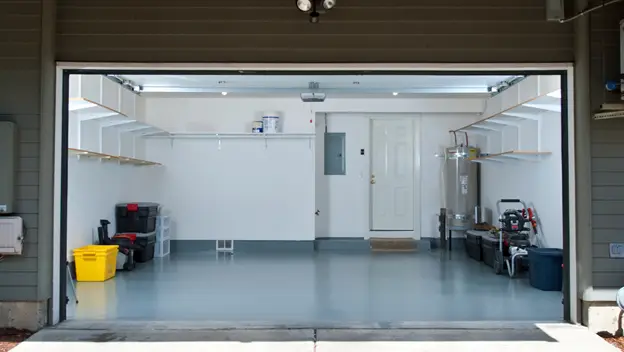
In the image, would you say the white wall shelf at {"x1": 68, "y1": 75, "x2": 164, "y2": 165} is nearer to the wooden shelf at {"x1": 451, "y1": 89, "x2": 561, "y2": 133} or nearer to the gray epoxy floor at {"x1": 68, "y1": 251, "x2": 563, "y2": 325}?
the gray epoxy floor at {"x1": 68, "y1": 251, "x2": 563, "y2": 325}

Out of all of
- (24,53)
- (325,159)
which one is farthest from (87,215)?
(325,159)

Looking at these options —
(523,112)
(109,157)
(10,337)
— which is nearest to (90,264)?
(109,157)

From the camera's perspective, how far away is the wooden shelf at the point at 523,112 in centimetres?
575

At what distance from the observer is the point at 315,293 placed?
17.8 ft

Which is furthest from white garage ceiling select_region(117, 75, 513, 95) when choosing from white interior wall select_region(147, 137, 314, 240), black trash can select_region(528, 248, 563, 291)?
black trash can select_region(528, 248, 563, 291)

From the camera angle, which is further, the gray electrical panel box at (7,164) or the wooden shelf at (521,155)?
the wooden shelf at (521,155)

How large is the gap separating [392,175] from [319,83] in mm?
2914

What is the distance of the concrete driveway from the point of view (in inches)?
137

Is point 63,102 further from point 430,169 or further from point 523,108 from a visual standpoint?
point 430,169

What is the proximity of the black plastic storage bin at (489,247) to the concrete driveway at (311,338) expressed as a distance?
2895mm

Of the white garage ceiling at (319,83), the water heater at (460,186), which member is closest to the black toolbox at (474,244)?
the water heater at (460,186)

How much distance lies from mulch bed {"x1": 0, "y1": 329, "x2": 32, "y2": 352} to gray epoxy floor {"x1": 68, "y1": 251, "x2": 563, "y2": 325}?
0.58 metres

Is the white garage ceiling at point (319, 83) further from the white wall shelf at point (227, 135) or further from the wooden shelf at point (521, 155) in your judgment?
the white wall shelf at point (227, 135)

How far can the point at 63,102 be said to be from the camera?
13.4 ft
